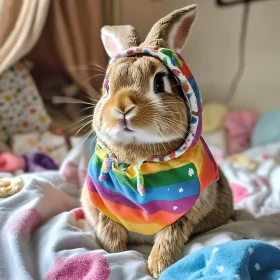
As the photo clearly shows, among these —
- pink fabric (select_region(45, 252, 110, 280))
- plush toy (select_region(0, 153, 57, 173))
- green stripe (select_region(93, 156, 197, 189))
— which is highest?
green stripe (select_region(93, 156, 197, 189))

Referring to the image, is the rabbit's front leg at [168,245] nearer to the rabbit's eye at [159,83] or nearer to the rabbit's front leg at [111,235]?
the rabbit's front leg at [111,235]

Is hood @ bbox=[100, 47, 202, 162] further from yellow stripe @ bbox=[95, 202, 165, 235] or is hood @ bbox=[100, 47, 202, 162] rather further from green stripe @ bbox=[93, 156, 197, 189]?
yellow stripe @ bbox=[95, 202, 165, 235]

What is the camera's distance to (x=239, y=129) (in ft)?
6.45

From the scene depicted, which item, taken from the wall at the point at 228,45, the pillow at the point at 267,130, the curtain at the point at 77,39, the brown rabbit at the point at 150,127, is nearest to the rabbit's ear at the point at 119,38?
the brown rabbit at the point at 150,127

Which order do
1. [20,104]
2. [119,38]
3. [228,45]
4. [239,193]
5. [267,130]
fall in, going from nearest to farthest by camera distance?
[119,38]
[239,193]
[20,104]
[267,130]
[228,45]

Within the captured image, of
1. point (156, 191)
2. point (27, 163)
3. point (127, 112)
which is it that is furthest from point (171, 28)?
point (27, 163)

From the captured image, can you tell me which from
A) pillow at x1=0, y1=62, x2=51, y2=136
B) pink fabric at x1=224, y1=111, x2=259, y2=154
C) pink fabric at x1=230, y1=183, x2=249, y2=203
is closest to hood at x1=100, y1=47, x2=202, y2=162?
pink fabric at x1=230, y1=183, x2=249, y2=203

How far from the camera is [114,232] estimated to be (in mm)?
1036

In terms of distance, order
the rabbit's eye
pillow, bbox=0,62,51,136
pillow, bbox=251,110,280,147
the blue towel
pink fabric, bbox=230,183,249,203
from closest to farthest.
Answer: the blue towel < the rabbit's eye < pink fabric, bbox=230,183,249,203 < pillow, bbox=0,62,51,136 < pillow, bbox=251,110,280,147

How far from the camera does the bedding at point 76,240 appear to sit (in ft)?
2.94

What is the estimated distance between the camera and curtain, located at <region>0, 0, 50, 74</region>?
149 cm

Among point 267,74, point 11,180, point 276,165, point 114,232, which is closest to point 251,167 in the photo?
point 276,165

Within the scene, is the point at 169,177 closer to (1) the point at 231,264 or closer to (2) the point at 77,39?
(1) the point at 231,264

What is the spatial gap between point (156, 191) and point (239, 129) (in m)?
1.07
